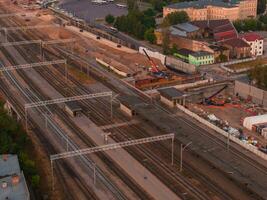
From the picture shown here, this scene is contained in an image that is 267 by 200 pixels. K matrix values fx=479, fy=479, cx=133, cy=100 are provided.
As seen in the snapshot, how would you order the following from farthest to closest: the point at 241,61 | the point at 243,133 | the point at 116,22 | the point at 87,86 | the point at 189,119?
the point at 116,22
the point at 241,61
the point at 87,86
the point at 189,119
the point at 243,133

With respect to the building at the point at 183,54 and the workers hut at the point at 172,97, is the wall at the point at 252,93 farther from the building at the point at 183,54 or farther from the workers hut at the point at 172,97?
the building at the point at 183,54

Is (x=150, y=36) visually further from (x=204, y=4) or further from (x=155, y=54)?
(x=204, y=4)

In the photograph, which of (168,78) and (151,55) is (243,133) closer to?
(168,78)

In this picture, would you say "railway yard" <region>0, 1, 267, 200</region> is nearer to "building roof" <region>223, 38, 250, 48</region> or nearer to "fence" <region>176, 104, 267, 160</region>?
"fence" <region>176, 104, 267, 160</region>

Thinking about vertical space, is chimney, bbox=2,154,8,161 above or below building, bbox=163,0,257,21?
below

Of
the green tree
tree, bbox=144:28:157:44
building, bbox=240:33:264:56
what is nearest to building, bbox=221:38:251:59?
building, bbox=240:33:264:56

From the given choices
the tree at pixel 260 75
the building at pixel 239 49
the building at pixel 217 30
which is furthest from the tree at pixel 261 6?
the tree at pixel 260 75

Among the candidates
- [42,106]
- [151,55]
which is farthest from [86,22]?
[42,106]
